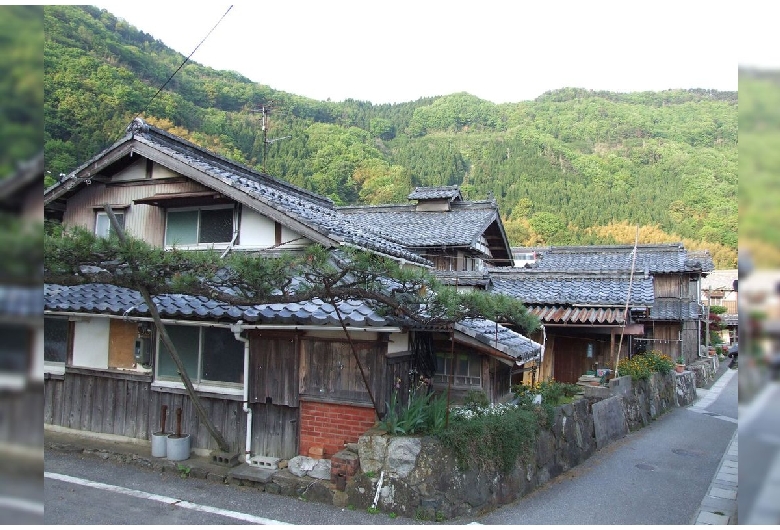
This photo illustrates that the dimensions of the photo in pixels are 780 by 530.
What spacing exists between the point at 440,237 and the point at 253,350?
13.1 m

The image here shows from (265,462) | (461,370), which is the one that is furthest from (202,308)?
(461,370)

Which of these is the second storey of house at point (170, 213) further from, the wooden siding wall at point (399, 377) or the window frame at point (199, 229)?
the wooden siding wall at point (399, 377)

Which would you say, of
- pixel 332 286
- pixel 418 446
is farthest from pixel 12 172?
pixel 418 446

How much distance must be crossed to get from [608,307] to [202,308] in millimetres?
13151

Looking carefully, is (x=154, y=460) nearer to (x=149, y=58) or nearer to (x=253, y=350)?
(x=253, y=350)

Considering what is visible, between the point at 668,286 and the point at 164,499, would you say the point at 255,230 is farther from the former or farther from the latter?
the point at 668,286

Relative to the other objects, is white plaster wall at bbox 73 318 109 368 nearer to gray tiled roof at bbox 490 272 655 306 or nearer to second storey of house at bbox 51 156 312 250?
second storey of house at bbox 51 156 312 250

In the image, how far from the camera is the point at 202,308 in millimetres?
9016

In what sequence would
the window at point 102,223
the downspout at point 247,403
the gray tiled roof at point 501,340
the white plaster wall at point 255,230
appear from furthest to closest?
the window at point 102,223 < the white plaster wall at point 255,230 < the gray tiled roof at point 501,340 < the downspout at point 247,403

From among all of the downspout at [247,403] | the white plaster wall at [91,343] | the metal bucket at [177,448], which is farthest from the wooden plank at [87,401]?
the downspout at [247,403]

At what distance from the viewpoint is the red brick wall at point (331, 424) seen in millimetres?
8406

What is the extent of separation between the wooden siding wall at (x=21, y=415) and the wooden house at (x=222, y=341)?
18.8ft

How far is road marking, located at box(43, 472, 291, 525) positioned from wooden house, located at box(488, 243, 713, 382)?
8.21 m

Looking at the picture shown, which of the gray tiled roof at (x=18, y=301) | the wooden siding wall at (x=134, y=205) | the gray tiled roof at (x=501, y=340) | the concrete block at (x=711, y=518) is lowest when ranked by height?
the concrete block at (x=711, y=518)
